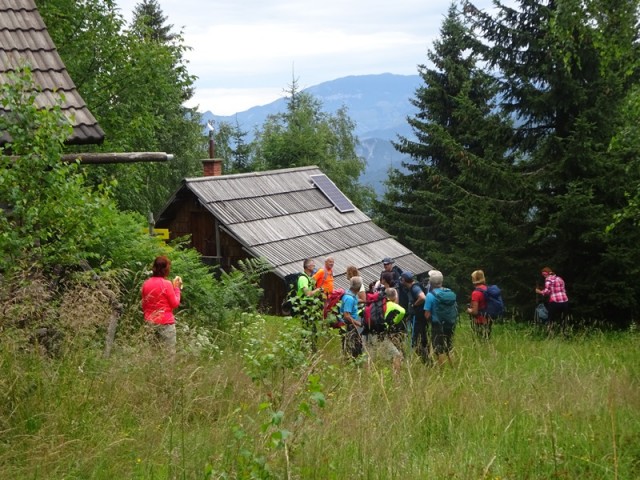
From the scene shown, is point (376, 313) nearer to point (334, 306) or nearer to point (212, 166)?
point (334, 306)

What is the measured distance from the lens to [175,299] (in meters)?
7.87

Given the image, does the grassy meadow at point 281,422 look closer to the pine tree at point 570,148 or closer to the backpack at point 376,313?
the backpack at point 376,313

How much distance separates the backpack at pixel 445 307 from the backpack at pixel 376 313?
2.00ft

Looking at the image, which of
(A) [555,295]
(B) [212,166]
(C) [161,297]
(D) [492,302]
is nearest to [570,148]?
(A) [555,295]

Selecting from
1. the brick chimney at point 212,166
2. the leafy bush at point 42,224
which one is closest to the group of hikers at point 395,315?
the leafy bush at point 42,224

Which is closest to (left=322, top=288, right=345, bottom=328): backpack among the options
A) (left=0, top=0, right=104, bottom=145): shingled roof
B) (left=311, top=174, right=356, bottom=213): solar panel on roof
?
(left=0, top=0, right=104, bottom=145): shingled roof

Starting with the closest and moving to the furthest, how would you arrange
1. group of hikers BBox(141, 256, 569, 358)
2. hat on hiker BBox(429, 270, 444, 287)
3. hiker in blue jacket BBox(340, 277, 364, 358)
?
group of hikers BBox(141, 256, 569, 358) < hiker in blue jacket BBox(340, 277, 364, 358) < hat on hiker BBox(429, 270, 444, 287)

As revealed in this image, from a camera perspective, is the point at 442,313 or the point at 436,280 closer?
the point at 442,313

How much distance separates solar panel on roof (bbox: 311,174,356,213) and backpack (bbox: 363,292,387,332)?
16.2m

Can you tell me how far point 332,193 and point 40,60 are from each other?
18.2m

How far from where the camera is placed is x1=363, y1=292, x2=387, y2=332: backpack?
365 inches

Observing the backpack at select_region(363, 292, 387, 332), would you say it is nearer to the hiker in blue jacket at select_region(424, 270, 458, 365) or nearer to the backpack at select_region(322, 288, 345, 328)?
the backpack at select_region(322, 288, 345, 328)

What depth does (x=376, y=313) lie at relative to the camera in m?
9.32

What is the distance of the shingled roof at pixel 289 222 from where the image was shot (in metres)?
21.5
